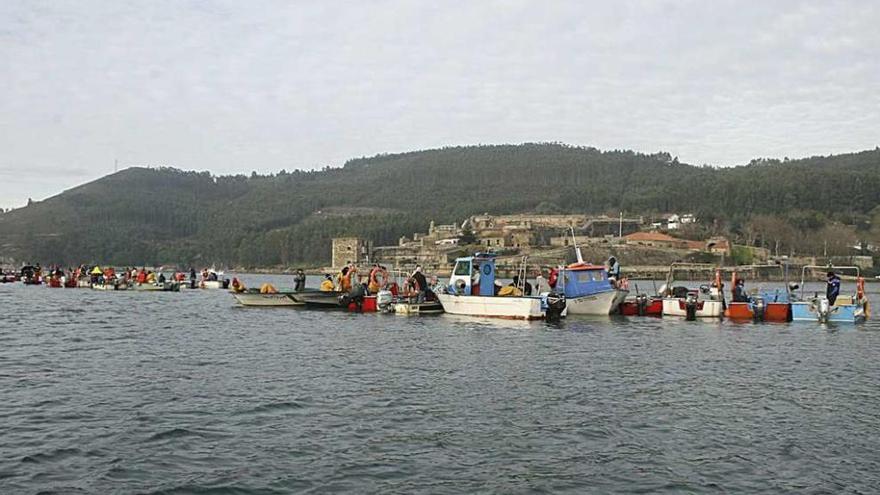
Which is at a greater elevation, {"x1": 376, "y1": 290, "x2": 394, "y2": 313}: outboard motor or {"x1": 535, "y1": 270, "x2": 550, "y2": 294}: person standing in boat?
{"x1": 535, "y1": 270, "x2": 550, "y2": 294}: person standing in boat

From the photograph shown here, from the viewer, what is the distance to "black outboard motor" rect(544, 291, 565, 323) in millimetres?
40406

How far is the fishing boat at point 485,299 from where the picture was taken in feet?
131

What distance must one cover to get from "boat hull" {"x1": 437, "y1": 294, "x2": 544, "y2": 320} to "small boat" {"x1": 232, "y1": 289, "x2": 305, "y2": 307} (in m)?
11.2

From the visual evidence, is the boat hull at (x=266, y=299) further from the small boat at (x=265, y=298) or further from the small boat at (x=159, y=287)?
the small boat at (x=159, y=287)

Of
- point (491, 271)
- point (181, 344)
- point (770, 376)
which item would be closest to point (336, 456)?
point (770, 376)

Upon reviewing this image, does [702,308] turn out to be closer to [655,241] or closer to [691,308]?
[691,308]

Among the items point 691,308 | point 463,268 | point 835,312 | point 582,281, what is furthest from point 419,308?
point 835,312

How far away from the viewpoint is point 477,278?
4288cm

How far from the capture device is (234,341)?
31281 millimetres

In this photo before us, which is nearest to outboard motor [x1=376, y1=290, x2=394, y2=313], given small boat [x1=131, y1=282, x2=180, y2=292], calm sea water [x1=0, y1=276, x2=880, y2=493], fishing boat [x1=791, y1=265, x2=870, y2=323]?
calm sea water [x1=0, y1=276, x2=880, y2=493]

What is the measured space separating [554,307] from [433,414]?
24.1 metres

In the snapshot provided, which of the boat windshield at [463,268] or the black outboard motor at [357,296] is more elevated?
the boat windshield at [463,268]

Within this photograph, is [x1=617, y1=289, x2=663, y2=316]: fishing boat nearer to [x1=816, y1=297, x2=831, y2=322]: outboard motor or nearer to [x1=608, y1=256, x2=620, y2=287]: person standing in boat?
[x1=608, y1=256, x2=620, y2=287]: person standing in boat

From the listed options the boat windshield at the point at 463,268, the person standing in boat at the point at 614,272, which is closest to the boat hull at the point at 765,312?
the person standing in boat at the point at 614,272
